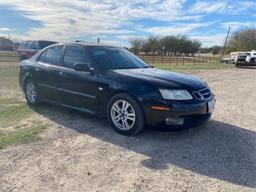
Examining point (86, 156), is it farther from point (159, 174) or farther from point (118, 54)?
point (118, 54)

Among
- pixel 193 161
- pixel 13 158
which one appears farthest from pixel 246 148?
pixel 13 158

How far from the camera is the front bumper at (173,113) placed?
437 cm

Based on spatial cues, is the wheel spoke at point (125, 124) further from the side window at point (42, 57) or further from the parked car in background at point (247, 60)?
the parked car in background at point (247, 60)

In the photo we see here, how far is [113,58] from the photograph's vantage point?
18.2 feet

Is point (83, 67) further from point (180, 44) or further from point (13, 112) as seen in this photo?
point (180, 44)

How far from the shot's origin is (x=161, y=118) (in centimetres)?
442

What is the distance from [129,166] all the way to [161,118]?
1.04 metres

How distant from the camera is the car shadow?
3.63m

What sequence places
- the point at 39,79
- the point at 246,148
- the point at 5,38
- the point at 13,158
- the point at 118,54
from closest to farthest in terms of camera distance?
the point at 13,158 < the point at 246,148 < the point at 118,54 < the point at 39,79 < the point at 5,38

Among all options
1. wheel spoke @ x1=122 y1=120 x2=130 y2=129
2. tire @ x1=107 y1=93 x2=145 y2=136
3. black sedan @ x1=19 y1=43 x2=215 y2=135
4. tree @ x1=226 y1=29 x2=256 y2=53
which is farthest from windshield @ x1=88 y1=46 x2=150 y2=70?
tree @ x1=226 y1=29 x2=256 y2=53

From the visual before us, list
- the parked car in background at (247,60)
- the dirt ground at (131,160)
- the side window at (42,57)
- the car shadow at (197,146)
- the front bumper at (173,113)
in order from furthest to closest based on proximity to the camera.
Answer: the parked car in background at (247,60) → the side window at (42,57) → the front bumper at (173,113) → the car shadow at (197,146) → the dirt ground at (131,160)

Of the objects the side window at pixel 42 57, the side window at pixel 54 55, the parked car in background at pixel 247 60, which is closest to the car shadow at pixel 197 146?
the side window at pixel 54 55

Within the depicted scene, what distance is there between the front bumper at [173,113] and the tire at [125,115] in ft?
0.46

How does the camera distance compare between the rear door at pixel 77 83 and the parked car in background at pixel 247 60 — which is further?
the parked car in background at pixel 247 60
